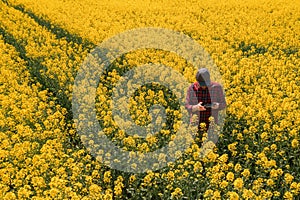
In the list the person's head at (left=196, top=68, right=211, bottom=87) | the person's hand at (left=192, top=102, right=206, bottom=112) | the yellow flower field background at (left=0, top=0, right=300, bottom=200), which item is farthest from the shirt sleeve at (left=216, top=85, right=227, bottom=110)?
the yellow flower field background at (left=0, top=0, right=300, bottom=200)

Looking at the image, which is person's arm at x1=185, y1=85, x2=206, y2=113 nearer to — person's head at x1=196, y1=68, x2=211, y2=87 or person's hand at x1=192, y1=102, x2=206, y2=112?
person's hand at x1=192, y1=102, x2=206, y2=112

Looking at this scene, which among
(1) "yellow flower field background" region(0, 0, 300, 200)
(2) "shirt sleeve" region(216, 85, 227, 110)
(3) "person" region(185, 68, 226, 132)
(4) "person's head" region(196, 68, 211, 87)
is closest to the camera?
(1) "yellow flower field background" region(0, 0, 300, 200)

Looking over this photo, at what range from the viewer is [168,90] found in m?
8.80

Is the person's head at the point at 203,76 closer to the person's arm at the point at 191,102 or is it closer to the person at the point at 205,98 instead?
the person at the point at 205,98

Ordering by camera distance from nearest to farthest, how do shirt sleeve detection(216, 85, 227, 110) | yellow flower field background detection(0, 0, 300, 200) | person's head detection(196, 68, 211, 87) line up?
yellow flower field background detection(0, 0, 300, 200)
person's head detection(196, 68, 211, 87)
shirt sleeve detection(216, 85, 227, 110)

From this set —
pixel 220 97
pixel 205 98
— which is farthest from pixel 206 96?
pixel 220 97

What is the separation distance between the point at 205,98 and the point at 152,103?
163 centimetres

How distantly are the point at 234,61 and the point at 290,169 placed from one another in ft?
14.6

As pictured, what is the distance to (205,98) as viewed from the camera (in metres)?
6.80

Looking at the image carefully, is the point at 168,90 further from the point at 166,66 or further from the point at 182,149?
the point at 182,149

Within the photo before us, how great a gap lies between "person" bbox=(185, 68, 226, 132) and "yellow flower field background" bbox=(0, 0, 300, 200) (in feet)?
1.64

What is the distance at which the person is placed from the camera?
6609mm

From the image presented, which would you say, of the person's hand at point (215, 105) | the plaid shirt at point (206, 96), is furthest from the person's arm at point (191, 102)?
the person's hand at point (215, 105)

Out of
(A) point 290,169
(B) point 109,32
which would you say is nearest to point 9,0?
(B) point 109,32
